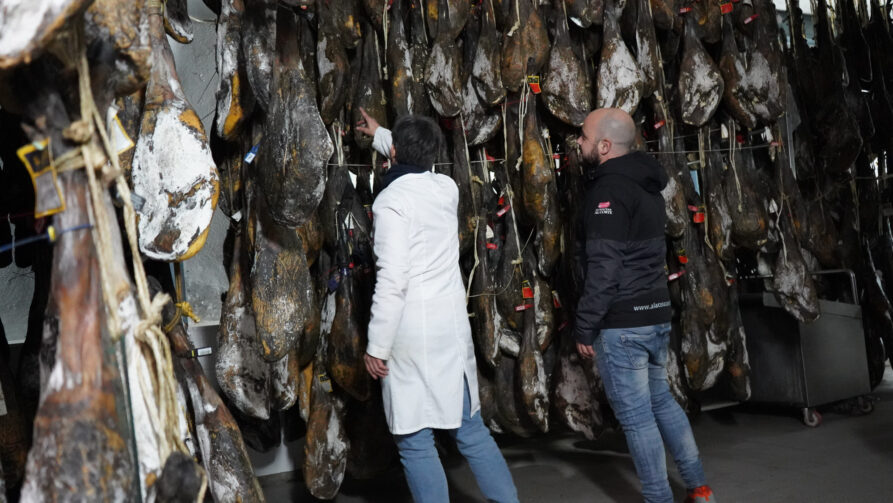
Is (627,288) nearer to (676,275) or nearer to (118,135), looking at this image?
(676,275)

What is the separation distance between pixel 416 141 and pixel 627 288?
102 centimetres

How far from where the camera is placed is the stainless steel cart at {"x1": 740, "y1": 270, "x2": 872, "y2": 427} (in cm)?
509

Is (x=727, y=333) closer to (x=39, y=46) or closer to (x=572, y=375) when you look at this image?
(x=572, y=375)

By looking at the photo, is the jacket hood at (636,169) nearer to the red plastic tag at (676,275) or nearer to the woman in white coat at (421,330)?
the woman in white coat at (421,330)

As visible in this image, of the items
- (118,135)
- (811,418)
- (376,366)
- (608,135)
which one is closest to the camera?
(118,135)

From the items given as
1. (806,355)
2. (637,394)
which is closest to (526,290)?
(637,394)

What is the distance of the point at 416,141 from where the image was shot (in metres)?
2.92

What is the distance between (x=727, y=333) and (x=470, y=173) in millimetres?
1796

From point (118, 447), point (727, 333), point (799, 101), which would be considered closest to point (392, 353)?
point (118, 447)

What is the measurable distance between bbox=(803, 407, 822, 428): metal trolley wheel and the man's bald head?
2.77 meters

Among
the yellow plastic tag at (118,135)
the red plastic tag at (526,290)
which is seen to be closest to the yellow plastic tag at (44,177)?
the yellow plastic tag at (118,135)

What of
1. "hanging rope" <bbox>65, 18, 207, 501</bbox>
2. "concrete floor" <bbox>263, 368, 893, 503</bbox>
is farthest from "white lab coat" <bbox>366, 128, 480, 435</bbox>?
"hanging rope" <bbox>65, 18, 207, 501</bbox>

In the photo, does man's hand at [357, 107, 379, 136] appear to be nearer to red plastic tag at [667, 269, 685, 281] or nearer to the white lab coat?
the white lab coat

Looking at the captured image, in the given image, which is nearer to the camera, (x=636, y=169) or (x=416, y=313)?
(x=416, y=313)
